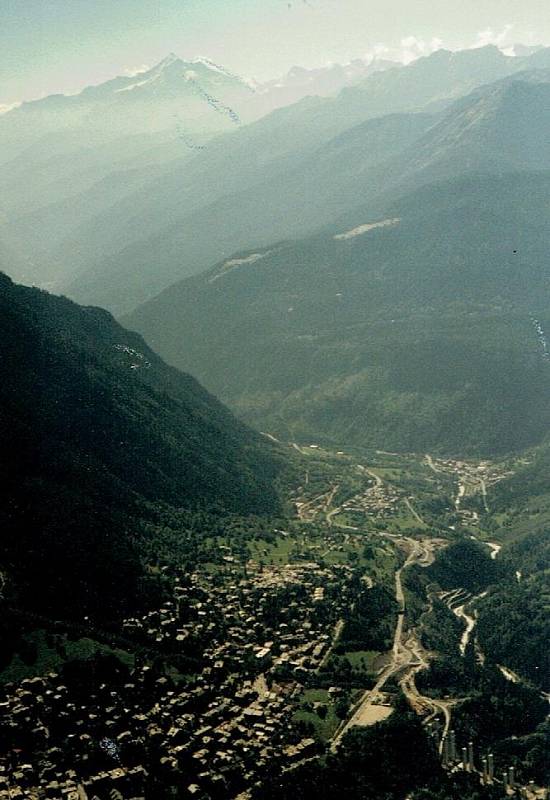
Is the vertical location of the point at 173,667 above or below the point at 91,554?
below

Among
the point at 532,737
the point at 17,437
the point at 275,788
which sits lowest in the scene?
the point at 532,737

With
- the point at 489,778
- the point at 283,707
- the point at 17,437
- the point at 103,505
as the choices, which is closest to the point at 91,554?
the point at 103,505

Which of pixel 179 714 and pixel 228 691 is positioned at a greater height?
pixel 179 714

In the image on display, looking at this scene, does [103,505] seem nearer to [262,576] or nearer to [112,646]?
[262,576]

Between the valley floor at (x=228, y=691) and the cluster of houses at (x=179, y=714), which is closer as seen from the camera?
the cluster of houses at (x=179, y=714)

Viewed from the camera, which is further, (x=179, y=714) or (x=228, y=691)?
(x=228, y=691)

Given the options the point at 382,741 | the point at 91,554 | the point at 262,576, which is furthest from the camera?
the point at 262,576

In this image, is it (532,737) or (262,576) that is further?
(262,576)

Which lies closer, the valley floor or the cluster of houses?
the cluster of houses

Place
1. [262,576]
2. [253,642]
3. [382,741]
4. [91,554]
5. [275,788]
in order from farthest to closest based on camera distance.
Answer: [262,576], [91,554], [253,642], [382,741], [275,788]

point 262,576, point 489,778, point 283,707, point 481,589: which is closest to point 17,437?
point 262,576
